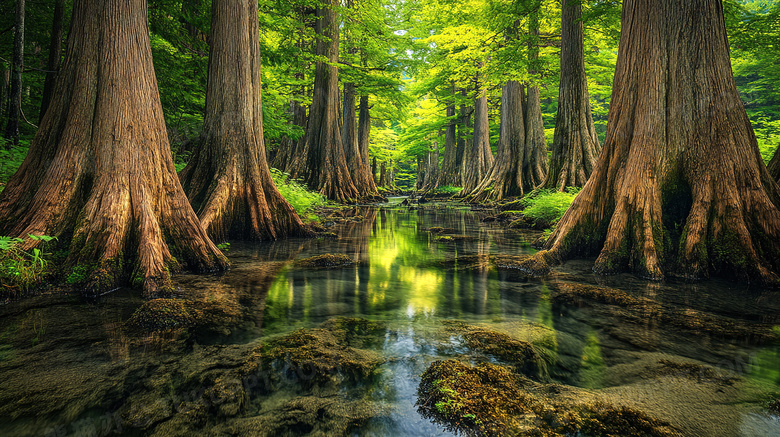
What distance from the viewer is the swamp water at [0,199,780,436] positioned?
2053 millimetres

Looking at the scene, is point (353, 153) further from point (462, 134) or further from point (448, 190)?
point (462, 134)

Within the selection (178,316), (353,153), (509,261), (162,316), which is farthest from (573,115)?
(353,153)

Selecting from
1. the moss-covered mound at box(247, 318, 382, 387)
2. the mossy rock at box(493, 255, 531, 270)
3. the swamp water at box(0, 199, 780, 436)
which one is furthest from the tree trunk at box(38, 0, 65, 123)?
A: the mossy rock at box(493, 255, 531, 270)

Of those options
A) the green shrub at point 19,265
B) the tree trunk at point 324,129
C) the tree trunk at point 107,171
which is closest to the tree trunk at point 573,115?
the tree trunk at point 324,129

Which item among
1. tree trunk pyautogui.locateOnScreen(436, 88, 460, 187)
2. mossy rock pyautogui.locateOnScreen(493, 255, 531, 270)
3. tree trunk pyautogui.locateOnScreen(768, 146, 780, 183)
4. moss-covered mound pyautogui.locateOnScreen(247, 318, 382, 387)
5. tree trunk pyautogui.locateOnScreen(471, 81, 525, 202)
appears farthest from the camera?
tree trunk pyautogui.locateOnScreen(436, 88, 460, 187)

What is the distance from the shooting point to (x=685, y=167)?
5.10 metres

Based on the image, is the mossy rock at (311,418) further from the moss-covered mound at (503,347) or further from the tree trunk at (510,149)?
the tree trunk at (510,149)

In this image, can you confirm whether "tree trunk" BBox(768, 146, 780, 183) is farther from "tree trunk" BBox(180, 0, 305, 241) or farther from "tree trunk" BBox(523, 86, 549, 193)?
"tree trunk" BBox(180, 0, 305, 241)

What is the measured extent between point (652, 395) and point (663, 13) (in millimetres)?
5779

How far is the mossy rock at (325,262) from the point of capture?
6027 mm

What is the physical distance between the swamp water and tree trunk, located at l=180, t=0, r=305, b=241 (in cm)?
287

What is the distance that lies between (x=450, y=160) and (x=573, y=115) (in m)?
18.2

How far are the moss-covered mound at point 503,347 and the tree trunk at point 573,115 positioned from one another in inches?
357

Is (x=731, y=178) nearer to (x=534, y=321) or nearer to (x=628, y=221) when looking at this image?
(x=628, y=221)
